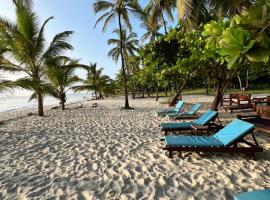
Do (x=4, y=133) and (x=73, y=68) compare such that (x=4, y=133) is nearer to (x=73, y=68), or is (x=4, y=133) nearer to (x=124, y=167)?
(x=124, y=167)

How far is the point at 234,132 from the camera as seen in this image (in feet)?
17.3

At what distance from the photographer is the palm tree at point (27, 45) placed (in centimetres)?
1166

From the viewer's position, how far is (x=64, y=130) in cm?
913

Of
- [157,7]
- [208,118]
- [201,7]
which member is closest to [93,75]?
[157,7]

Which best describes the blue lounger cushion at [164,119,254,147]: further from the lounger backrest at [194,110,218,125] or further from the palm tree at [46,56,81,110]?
the palm tree at [46,56,81,110]

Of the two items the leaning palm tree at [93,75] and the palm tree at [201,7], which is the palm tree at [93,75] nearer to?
the leaning palm tree at [93,75]

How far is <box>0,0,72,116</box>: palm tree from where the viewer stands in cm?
1166

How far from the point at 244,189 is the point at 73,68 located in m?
16.2

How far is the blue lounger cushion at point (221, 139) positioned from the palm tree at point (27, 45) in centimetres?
772

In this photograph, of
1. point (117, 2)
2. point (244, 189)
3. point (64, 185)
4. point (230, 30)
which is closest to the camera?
point (230, 30)

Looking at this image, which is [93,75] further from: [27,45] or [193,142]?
[193,142]

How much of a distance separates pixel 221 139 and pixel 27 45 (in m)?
10.6

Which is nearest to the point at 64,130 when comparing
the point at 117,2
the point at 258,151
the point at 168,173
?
the point at 168,173

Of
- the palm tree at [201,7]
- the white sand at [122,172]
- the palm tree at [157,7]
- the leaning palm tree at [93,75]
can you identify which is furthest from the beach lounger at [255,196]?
the leaning palm tree at [93,75]
